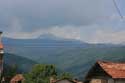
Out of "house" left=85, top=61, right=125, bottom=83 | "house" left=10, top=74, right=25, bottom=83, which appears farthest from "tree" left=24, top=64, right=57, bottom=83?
"house" left=85, top=61, right=125, bottom=83

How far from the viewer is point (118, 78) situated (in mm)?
65000

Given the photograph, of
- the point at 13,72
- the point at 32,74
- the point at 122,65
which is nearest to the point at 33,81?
the point at 32,74

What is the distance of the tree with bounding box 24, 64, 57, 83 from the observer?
14250 centimetres

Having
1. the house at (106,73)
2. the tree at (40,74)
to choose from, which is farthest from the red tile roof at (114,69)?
the tree at (40,74)

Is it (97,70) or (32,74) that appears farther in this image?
(32,74)

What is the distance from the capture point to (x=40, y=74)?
476 feet

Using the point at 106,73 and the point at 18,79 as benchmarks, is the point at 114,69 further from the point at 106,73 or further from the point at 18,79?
the point at 18,79

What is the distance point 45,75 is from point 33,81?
196 inches

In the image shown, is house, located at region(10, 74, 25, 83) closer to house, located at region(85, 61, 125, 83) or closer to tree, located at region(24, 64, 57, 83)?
tree, located at region(24, 64, 57, 83)

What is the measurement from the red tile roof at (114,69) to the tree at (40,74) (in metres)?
74.8

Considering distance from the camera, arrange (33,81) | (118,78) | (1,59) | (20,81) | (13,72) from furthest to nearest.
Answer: (13,72) → (20,81) → (33,81) → (1,59) → (118,78)

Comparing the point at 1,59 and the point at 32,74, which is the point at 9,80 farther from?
the point at 1,59

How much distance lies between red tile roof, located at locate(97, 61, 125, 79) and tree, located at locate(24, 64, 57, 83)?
74.8 meters

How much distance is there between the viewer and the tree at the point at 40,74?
142 meters
